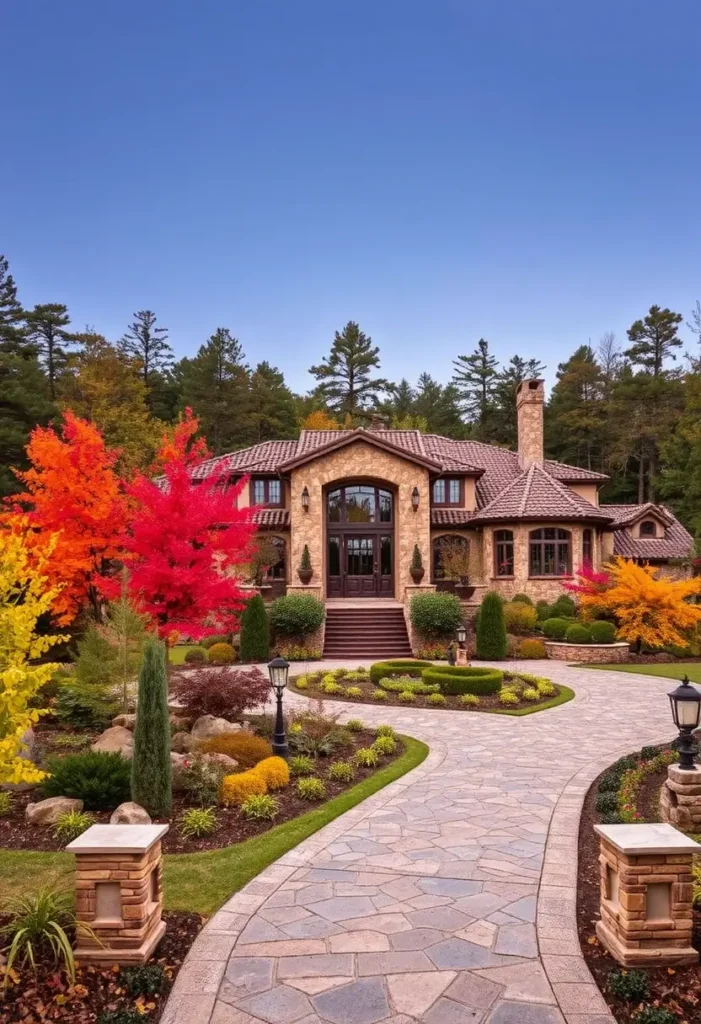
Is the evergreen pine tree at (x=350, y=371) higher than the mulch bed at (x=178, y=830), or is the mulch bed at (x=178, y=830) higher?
the evergreen pine tree at (x=350, y=371)

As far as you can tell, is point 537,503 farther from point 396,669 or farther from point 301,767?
point 301,767

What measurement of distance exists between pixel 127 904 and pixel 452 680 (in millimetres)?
11291

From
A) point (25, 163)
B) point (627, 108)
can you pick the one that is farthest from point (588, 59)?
point (25, 163)

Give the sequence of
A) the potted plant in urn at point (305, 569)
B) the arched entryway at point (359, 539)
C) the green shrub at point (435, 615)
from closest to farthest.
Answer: the green shrub at point (435, 615) → the potted plant in urn at point (305, 569) → the arched entryway at point (359, 539)

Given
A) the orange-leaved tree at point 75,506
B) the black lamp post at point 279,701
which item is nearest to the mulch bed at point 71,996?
the black lamp post at point 279,701

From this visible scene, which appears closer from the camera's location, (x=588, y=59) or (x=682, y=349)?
(x=588, y=59)

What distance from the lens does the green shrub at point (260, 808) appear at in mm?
7289

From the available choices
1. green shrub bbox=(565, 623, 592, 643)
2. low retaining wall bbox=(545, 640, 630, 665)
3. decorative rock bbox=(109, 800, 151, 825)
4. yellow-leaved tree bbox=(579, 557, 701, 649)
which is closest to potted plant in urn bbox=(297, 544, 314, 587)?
low retaining wall bbox=(545, 640, 630, 665)

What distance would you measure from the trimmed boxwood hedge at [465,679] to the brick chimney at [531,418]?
15.5 metres

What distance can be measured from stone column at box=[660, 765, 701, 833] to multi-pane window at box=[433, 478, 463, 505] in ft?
69.2

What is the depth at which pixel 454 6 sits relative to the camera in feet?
42.7

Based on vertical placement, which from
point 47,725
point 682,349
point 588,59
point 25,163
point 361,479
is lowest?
point 47,725

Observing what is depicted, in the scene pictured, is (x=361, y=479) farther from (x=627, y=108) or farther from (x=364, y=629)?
(x=627, y=108)

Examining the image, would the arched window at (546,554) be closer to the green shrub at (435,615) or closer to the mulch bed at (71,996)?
the green shrub at (435,615)
